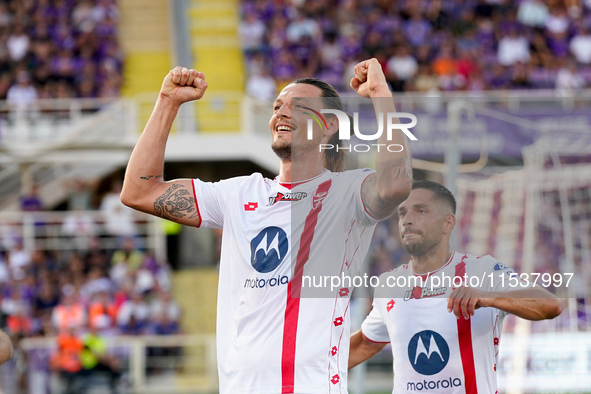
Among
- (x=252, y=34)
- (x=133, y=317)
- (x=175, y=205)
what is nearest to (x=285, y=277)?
(x=175, y=205)

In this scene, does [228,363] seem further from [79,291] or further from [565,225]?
[79,291]

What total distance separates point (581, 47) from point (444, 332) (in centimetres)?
1612

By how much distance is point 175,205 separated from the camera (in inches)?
173

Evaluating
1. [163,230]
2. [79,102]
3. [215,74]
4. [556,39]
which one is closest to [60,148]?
[79,102]

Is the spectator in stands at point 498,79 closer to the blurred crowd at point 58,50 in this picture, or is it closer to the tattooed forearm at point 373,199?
the blurred crowd at point 58,50

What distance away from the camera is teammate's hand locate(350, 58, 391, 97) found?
3.99m

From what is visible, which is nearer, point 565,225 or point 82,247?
point 565,225

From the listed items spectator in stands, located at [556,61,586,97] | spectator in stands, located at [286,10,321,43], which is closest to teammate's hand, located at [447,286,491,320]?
spectator in stands, located at [556,61,586,97]

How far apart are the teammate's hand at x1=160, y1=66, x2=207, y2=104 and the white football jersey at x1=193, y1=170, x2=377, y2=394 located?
1.43 ft

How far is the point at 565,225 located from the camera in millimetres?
10391

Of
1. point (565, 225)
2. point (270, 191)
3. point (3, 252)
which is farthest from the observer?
point (3, 252)

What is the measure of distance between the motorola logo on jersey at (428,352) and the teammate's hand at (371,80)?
1479 mm

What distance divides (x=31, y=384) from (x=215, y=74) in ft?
30.9

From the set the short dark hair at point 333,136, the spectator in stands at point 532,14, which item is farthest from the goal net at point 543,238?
the spectator in stands at point 532,14
